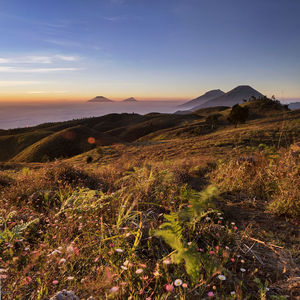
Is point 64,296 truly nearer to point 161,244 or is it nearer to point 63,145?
point 161,244

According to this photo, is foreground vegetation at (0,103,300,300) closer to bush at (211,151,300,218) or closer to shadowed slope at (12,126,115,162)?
bush at (211,151,300,218)

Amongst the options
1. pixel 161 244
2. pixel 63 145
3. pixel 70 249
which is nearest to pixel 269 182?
pixel 161 244

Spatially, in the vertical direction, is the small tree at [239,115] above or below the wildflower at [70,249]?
above

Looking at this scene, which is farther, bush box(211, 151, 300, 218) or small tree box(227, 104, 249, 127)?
small tree box(227, 104, 249, 127)

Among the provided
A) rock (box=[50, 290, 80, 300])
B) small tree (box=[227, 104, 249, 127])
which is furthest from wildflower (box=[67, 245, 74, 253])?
small tree (box=[227, 104, 249, 127])

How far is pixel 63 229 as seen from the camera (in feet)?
9.37

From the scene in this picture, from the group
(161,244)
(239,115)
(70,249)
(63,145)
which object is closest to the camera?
(70,249)

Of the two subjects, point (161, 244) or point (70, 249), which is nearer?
point (70, 249)

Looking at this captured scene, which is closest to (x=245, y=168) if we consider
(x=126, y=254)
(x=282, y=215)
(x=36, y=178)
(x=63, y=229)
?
(x=282, y=215)

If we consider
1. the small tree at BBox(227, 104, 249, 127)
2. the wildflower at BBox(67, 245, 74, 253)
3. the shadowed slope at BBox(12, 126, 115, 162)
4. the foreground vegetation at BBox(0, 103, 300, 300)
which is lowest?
the shadowed slope at BBox(12, 126, 115, 162)

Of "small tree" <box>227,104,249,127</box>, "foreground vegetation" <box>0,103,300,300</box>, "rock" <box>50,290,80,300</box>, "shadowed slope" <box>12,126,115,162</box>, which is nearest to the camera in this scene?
"rock" <box>50,290,80,300</box>

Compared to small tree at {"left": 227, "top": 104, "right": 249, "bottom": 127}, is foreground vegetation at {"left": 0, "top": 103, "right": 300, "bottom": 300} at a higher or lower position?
lower

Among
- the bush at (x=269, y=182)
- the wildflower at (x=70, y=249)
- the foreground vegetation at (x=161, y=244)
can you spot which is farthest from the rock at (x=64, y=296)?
the bush at (x=269, y=182)

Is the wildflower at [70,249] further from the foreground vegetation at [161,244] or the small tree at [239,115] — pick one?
the small tree at [239,115]
